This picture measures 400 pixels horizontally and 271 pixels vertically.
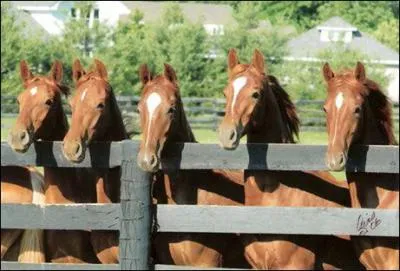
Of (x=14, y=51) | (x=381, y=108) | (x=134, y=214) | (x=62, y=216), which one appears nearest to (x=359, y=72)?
(x=381, y=108)

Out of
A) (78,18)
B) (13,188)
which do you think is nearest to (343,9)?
(78,18)

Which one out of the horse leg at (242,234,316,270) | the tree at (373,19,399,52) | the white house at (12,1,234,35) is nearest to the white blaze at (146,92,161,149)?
the horse leg at (242,234,316,270)

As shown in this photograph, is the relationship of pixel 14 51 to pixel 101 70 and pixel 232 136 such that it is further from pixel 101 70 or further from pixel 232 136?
pixel 232 136

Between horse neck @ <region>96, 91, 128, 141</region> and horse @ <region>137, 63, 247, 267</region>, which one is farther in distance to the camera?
horse neck @ <region>96, 91, 128, 141</region>

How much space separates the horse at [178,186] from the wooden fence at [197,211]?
7.6 inches

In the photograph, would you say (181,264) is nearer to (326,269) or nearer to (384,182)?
(326,269)

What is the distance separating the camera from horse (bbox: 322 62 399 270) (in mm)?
5539

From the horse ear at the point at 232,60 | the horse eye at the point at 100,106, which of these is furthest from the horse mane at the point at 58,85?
the horse ear at the point at 232,60

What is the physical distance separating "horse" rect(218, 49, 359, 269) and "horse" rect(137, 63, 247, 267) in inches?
9.5

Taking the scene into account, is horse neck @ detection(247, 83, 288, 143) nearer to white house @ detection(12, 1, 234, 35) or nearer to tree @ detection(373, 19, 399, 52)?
white house @ detection(12, 1, 234, 35)

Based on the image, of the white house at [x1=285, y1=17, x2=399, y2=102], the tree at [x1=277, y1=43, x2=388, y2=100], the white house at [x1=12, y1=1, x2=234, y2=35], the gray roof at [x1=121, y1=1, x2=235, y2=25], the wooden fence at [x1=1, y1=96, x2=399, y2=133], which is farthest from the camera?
the gray roof at [x1=121, y1=1, x2=235, y2=25]

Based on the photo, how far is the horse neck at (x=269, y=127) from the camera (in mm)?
6039

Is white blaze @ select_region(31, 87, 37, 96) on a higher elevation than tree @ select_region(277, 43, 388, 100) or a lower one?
→ higher

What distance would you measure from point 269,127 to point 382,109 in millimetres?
807
